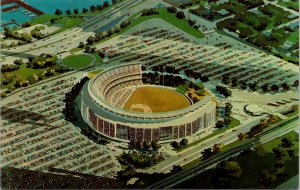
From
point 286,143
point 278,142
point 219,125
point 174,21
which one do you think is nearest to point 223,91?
point 219,125

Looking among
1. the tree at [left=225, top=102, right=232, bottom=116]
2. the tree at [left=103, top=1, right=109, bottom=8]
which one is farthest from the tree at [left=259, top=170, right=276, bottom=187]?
the tree at [left=103, top=1, right=109, bottom=8]

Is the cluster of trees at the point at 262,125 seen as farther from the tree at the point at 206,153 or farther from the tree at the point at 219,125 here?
the tree at the point at 206,153

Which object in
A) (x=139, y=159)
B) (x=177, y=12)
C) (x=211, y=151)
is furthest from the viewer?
(x=177, y=12)

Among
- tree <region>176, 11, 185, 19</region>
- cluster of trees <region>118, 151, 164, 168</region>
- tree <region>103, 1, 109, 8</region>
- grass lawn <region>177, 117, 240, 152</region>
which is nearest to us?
cluster of trees <region>118, 151, 164, 168</region>

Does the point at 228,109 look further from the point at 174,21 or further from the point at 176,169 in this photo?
the point at 174,21

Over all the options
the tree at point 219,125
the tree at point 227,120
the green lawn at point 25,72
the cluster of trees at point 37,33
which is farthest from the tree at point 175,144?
the cluster of trees at point 37,33

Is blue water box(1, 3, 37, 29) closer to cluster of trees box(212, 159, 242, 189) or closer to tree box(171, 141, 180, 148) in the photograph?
tree box(171, 141, 180, 148)
